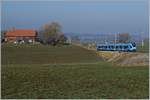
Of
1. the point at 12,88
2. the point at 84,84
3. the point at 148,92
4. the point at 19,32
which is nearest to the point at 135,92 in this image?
the point at 148,92

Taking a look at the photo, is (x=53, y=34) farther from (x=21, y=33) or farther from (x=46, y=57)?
(x=46, y=57)

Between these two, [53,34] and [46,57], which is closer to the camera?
[46,57]

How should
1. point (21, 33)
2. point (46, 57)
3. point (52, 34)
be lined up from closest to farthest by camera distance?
point (46, 57), point (52, 34), point (21, 33)

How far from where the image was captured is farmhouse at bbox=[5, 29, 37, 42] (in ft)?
488

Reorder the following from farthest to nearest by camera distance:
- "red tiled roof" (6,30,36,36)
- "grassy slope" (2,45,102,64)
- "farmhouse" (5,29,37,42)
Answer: "red tiled roof" (6,30,36,36)
"farmhouse" (5,29,37,42)
"grassy slope" (2,45,102,64)

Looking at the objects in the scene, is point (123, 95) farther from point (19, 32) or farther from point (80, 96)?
point (19, 32)

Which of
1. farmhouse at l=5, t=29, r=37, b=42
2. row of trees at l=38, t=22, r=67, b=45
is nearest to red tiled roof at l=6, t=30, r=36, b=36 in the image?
farmhouse at l=5, t=29, r=37, b=42

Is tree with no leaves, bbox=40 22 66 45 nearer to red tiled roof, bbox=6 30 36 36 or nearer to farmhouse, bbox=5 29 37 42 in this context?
farmhouse, bbox=5 29 37 42

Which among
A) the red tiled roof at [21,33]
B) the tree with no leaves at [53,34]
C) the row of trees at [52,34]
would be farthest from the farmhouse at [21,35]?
the tree with no leaves at [53,34]

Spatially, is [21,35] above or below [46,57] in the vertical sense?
above

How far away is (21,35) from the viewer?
15600 cm

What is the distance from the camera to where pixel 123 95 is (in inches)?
444

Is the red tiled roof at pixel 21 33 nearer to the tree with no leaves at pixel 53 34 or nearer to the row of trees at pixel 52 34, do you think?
the row of trees at pixel 52 34

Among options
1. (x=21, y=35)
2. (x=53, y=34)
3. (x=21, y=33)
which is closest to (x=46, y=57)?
(x=53, y=34)
